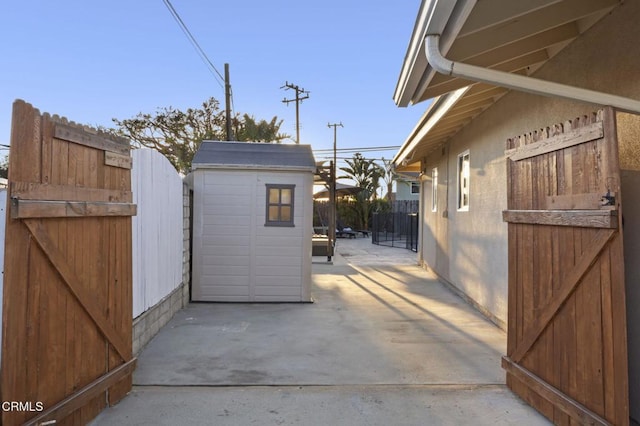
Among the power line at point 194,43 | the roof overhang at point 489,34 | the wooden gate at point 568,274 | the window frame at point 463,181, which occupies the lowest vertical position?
the wooden gate at point 568,274

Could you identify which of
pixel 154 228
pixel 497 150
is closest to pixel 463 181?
pixel 497 150

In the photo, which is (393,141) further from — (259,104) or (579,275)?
(579,275)

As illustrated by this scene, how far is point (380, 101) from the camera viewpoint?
20719 millimetres

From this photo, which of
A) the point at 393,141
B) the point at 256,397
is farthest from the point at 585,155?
the point at 393,141

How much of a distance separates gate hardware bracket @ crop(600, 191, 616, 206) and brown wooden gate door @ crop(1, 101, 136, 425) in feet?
10.2

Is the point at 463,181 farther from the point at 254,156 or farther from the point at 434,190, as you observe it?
the point at 254,156

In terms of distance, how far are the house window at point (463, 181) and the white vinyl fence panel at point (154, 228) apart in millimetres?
4643

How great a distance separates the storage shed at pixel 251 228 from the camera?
677cm

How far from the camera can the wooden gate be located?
233 cm

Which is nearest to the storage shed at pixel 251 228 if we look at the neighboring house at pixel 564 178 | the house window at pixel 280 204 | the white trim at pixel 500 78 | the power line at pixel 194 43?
the house window at pixel 280 204

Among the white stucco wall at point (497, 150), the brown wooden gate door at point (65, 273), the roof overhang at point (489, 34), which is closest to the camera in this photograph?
the brown wooden gate door at point (65, 273)

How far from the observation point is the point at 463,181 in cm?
766

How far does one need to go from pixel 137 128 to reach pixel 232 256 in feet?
57.8

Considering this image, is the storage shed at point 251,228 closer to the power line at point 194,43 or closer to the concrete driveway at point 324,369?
the concrete driveway at point 324,369
